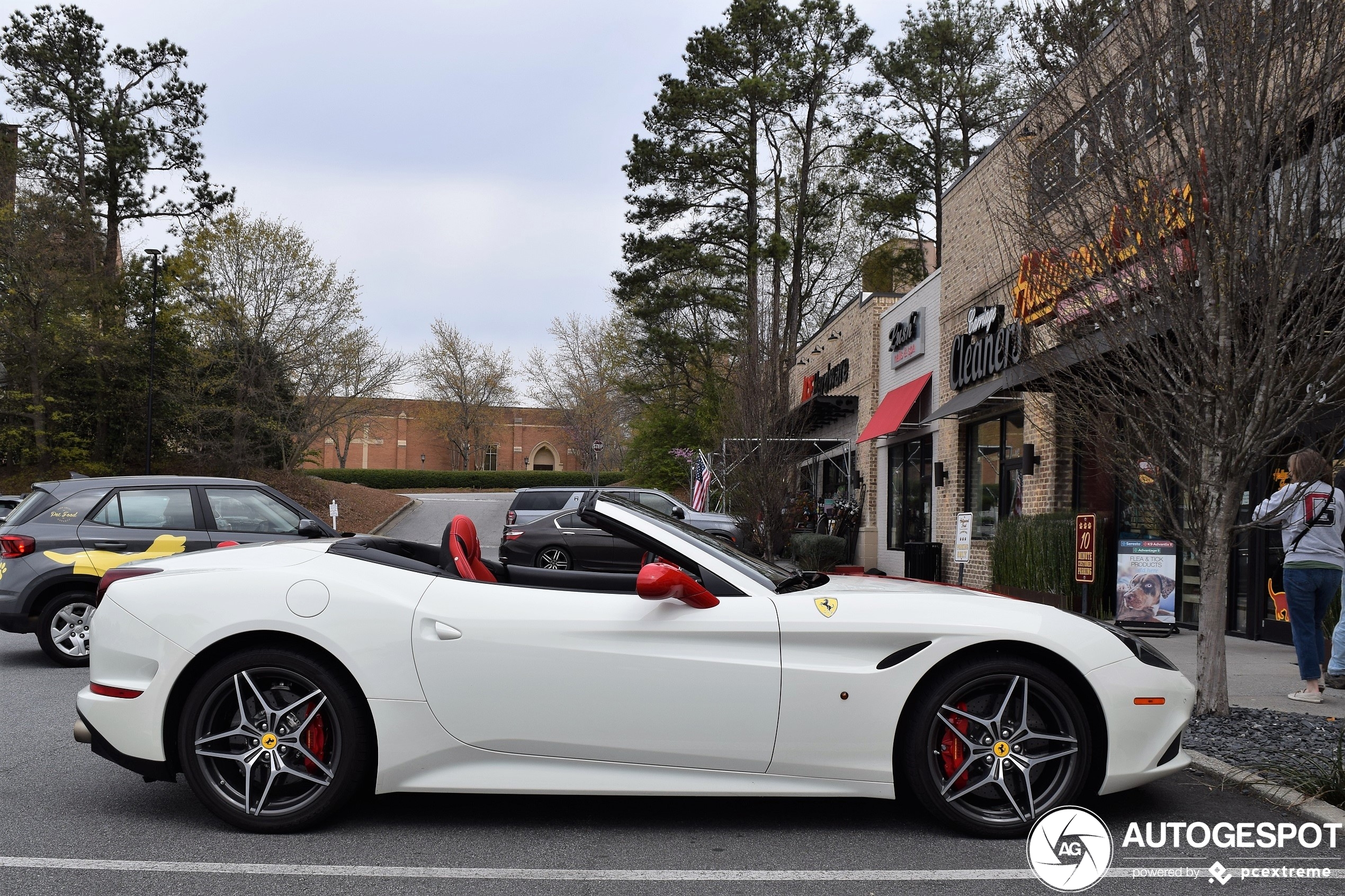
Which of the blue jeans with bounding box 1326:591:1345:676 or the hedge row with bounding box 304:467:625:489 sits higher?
the hedge row with bounding box 304:467:625:489

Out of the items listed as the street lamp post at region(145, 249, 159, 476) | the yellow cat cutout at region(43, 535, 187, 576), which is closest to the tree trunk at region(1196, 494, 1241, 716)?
the yellow cat cutout at region(43, 535, 187, 576)

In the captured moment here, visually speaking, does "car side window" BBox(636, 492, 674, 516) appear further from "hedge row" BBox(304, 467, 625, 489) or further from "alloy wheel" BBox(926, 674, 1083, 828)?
"hedge row" BBox(304, 467, 625, 489)

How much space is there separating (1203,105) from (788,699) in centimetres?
424

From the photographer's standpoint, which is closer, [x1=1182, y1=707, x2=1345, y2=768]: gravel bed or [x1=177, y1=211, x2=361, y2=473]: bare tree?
[x1=1182, y1=707, x2=1345, y2=768]: gravel bed

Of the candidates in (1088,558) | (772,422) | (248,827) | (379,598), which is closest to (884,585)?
(379,598)

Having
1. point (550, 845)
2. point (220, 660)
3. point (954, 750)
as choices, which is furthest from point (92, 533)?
point (954, 750)

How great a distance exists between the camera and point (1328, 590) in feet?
23.1

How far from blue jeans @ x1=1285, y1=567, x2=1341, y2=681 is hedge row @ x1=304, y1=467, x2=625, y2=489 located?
50.4 m

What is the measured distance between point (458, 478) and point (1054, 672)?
5893 cm

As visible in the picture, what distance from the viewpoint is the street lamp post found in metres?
32.2

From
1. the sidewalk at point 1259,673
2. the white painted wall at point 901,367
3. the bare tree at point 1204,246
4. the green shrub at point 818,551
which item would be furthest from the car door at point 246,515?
the green shrub at point 818,551

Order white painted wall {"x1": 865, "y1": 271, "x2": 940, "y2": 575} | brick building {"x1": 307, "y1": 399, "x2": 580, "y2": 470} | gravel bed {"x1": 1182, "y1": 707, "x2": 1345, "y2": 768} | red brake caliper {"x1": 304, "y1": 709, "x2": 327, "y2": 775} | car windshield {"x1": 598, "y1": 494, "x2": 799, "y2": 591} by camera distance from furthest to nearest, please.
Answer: brick building {"x1": 307, "y1": 399, "x2": 580, "y2": 470} → white painted wall {"x1": 865, "y1": 271, "x2": 940, "y2": 575} → gravel bed {"x1": 1182, "y1": 707, "x2": 1345, "y2": 768} → car windshield {"x1": 598, "y1": 494, "x2": 799, "y2": 591} → red brake caliper {"x1": 304, "y1": 709, "x2": 327, "y2": 775}

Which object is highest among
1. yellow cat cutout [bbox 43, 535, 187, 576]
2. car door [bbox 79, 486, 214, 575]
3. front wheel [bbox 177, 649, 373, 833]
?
car door [bbox 79, 486, 214, 575]

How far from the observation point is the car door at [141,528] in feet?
28.0
